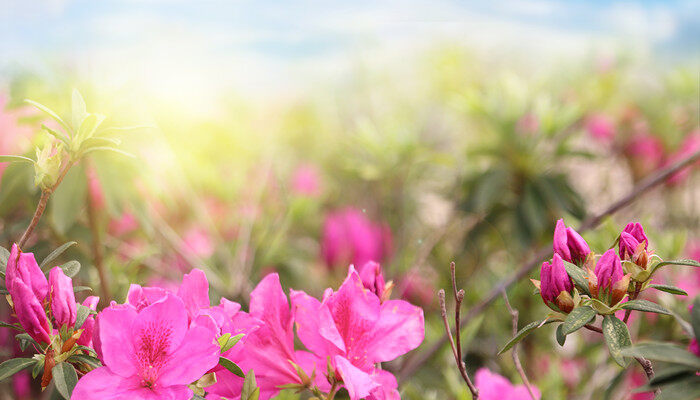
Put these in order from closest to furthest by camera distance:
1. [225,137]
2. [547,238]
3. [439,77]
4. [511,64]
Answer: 1. [547,238]
2. [225,137]
3. [439,77]
4. [511,64]

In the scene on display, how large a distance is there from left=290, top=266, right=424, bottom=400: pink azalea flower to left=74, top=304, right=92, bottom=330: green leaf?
154mm

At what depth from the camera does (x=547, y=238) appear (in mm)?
1361

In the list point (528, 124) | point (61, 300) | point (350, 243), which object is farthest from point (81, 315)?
point (528, 124)

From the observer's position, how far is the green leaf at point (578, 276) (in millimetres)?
451

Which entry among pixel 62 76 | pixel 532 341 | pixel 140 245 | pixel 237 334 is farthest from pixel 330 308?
pixel 140 245

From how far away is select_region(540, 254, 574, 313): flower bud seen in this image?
0.44 metres

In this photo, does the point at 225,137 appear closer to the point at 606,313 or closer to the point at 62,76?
the point at 62,76

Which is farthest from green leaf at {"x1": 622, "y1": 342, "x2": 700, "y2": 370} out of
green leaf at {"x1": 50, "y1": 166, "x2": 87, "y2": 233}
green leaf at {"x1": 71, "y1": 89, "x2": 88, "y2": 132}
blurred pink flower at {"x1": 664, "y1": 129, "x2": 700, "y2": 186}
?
blurred pink flower at {"x1": 664, "y1": 129, "x2": 700, "y2": 186}

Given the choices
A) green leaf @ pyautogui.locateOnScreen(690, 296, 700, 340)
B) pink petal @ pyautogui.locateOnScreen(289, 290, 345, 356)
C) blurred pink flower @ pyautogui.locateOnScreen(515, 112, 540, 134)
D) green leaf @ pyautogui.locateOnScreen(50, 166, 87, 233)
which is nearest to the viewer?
green leaf @ pyautogui.locateOnScreen(690, 296, 700, 340)

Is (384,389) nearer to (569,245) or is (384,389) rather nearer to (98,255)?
(569,245)

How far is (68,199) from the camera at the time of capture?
912 mm

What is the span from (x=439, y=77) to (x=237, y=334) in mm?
1936

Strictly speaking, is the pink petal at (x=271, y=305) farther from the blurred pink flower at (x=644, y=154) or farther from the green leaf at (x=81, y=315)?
the blurred pink flower at (x=644, y=154)

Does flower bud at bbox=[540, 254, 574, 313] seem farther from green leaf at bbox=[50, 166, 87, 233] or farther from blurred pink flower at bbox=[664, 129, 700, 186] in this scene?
blurred pink flower at bbox=[664, 129, 700, 186]
